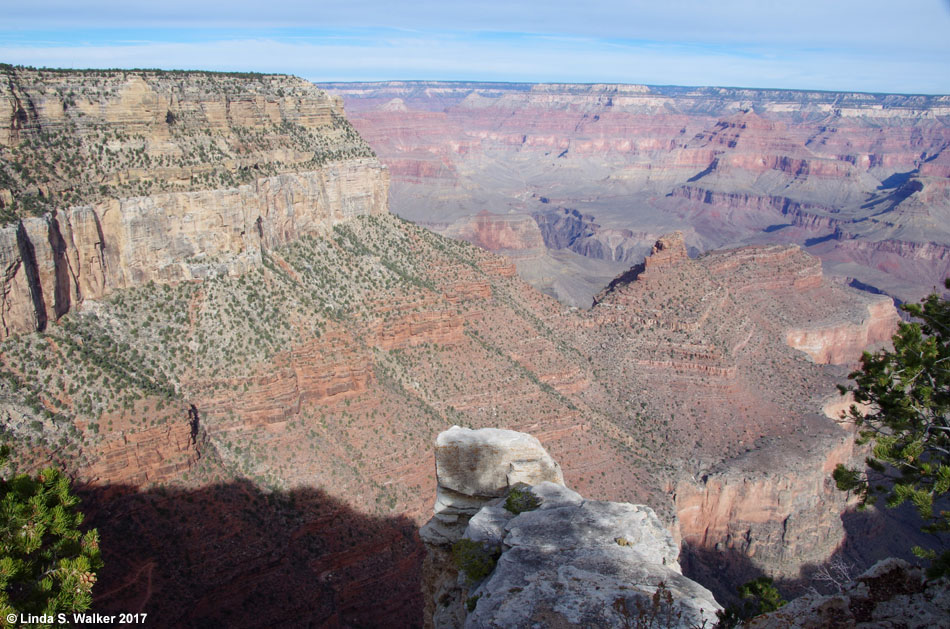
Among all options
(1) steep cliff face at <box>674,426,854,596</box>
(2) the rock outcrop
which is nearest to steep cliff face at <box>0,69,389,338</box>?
(2) the rock outcrop

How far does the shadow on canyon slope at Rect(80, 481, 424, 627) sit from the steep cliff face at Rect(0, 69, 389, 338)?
10.4 metres

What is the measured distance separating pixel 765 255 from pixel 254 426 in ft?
202

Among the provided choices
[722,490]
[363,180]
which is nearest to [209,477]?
[363,180]

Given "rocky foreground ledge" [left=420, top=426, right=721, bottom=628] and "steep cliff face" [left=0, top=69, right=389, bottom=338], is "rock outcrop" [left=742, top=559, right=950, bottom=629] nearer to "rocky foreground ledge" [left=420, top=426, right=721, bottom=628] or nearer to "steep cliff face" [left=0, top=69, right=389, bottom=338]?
"rocky foreground ledge" [left=420, top=426, right=721, bottom=628]

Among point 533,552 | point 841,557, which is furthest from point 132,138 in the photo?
point 841,557

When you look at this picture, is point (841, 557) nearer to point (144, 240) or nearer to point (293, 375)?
point (293, 375)

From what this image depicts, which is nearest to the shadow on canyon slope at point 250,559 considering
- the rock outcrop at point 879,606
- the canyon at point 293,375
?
the canyon at point 293,375

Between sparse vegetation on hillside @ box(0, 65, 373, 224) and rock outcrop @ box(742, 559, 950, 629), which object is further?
sparse vegetation on hillside @ box(0, 65, 373, 224)

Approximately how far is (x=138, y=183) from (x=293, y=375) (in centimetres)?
1287

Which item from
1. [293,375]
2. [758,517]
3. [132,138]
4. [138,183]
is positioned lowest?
[758,517]

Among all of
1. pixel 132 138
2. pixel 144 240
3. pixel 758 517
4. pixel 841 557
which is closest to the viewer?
pixel 144 240

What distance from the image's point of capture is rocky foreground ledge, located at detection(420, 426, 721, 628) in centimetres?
1570

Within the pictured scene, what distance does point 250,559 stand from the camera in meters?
29.1

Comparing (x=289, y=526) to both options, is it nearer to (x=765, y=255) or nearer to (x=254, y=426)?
(x=254, y=426)
